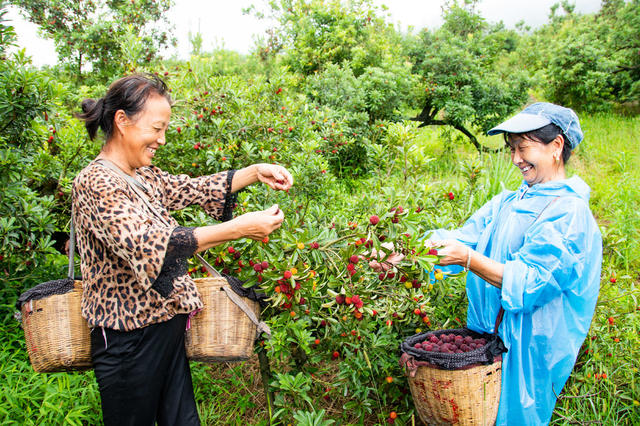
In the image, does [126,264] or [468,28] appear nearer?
[126,264]

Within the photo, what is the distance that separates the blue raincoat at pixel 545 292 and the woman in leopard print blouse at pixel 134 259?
104cm

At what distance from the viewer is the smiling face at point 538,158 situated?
77.0 inches

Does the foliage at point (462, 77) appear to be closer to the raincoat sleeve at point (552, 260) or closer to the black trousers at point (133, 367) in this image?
the raincoat sleeve at point (552, 260)

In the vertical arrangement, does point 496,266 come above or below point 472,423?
above

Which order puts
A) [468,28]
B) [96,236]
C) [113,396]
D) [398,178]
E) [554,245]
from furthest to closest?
[468,28] < [398,178] < [554,245] < [113,396] < [96,236]

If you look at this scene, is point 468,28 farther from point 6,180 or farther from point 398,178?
point 6,180

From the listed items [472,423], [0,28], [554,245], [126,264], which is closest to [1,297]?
[0,28]

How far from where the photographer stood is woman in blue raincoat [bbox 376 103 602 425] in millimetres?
1784

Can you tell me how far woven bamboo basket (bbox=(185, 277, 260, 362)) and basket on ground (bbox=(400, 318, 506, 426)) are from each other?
694mm

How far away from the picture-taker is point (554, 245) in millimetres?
1762

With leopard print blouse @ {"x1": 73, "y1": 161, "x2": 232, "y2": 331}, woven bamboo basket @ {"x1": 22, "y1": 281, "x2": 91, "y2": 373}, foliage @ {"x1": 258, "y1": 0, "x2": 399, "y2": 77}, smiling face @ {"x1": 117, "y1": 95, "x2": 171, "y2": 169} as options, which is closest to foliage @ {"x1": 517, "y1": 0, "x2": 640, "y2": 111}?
foliage @ {"x1": 258, "y1": 0, "x2": 399, "y2": 77}

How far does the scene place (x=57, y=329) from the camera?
1662mm

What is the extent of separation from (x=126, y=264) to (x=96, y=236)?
140 mm

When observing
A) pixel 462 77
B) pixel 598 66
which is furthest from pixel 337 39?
pixel 598 66
